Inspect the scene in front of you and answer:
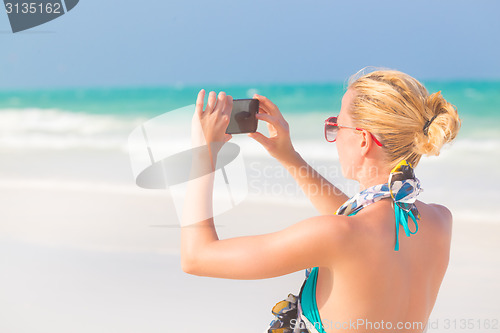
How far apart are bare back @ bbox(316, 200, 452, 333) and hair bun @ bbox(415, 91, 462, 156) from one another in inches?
8.7

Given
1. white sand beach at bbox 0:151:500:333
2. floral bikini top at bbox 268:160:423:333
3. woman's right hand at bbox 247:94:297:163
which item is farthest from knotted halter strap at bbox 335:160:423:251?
white sand beach at bbox 0:151:500:333

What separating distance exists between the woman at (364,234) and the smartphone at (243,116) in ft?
0.37

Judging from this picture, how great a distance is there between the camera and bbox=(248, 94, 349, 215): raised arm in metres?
2.03

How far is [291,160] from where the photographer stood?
2107 mm

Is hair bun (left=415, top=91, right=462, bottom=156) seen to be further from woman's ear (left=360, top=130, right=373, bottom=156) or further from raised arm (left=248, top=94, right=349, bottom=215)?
raised arm (left=248, top=94, right=349, bottom=215)

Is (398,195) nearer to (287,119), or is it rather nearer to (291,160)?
(291,160)

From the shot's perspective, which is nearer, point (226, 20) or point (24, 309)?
point (24, 309)

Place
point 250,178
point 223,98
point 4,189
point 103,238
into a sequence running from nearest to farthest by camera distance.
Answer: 1. point 223,98
2. point 103,238
3. point 4,189
4. point 250,178

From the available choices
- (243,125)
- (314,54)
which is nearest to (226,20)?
(314,54)

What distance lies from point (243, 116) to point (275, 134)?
267 millimetres

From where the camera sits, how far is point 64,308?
11.3ft

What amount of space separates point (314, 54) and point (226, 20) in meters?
5.37

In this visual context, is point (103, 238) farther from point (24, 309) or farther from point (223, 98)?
point (223, 98)

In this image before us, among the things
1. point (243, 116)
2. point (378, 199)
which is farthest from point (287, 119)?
point (378, 199)
